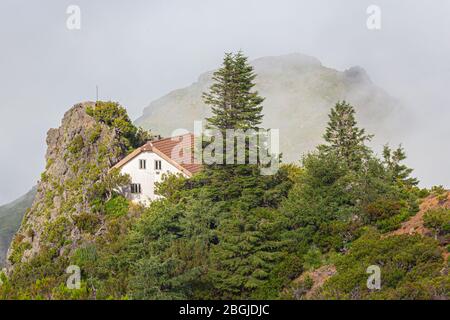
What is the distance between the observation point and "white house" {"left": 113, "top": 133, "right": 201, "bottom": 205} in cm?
4169

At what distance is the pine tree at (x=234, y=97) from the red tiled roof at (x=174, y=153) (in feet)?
15.1

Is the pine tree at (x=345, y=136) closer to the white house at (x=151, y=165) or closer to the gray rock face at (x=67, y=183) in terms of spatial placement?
the white house at (x=151, y=165)

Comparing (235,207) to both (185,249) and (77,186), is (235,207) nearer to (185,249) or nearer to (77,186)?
(185,249)

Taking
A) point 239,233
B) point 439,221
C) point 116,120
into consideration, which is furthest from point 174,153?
point 439,221

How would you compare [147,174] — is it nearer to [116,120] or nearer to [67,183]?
[116,120]

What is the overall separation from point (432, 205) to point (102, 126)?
95.2ft

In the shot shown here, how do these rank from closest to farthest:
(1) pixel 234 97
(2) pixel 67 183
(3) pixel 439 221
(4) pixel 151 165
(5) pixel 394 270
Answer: (5) pixel 394 270 → (3) pixel 439 221 → (1) pixel 234 97 → (4) pixel 151 165 → (2) pixel 67 183

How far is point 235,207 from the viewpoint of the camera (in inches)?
1284

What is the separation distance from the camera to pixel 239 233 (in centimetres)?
2556

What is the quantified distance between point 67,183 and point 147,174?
768 cm

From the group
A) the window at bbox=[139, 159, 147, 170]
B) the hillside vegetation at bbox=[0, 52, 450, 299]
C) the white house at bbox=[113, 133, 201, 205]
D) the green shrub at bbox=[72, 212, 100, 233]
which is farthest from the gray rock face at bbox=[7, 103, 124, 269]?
the window at bbox=[139, 159, 147, 170]

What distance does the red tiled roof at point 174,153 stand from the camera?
4125 centimetres
